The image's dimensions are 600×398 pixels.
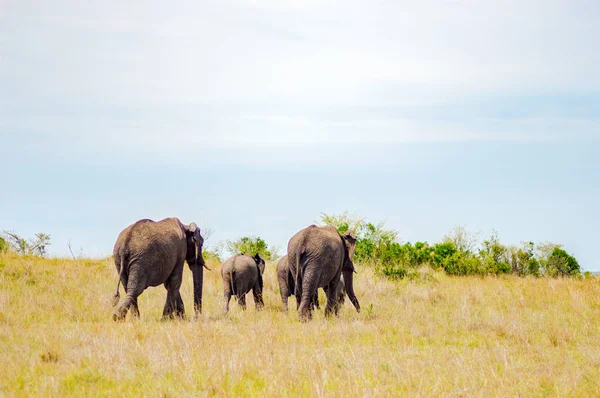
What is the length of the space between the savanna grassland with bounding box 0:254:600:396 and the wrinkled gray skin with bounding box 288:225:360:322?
72 cm

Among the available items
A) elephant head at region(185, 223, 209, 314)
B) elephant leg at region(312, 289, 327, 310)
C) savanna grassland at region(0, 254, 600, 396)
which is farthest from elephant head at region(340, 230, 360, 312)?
elephant head at region(185, 223, 209, 314)

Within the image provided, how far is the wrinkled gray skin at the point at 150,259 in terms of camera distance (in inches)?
518

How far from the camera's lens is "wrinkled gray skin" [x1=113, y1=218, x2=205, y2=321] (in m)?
13.2

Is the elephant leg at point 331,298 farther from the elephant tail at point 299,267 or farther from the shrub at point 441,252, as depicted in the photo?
the shrub at point 441,252

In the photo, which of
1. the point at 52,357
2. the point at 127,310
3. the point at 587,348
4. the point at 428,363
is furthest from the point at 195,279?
the point at 587,348

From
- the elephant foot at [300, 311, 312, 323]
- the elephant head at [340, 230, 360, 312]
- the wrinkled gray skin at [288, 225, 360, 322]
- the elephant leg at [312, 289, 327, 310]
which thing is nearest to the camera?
the elephant foot at [300, 311, 312, 323]

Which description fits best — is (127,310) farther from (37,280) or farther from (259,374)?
(37,280)

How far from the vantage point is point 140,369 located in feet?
28.8

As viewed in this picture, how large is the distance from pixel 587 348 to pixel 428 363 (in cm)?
371

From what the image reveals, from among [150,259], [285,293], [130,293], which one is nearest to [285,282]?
[285,293]

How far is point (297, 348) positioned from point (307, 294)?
362 centimetres

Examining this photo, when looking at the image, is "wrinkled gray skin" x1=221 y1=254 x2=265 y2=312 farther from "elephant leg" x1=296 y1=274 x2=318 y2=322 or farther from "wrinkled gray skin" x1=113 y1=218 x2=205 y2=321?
"elephant leg" x1=296 y1=274 x2=318 y2=322

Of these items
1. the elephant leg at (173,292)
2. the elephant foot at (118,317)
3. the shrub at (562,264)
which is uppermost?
the elephant leg at (173,292)

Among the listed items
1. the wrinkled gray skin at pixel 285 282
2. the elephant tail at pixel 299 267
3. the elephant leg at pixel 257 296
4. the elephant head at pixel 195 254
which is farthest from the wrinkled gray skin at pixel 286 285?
the elephant head at pixel 195 254
